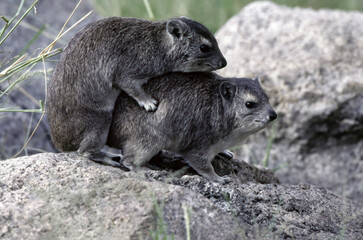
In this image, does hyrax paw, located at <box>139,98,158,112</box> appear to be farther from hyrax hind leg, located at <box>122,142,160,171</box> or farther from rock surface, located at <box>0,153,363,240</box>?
rock surface, located at <box>0,153,363,240</box>

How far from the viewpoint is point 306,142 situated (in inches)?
342

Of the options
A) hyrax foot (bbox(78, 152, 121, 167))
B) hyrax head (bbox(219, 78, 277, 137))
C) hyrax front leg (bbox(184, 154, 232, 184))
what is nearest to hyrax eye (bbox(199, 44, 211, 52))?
hyrax head (bbox(219, 78, 277, 137))

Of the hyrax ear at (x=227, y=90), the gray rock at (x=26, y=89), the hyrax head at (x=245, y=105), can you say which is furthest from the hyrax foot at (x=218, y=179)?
the gray rock at (x=26, y=89)

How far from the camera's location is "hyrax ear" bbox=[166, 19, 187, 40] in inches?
234

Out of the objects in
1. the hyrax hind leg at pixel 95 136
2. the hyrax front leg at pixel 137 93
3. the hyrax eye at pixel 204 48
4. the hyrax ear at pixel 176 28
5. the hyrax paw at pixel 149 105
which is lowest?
the hyrax hind leg at pixel 95 136

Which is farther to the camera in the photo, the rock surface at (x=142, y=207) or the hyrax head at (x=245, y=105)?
the hyrax head at (x=245, y=105)

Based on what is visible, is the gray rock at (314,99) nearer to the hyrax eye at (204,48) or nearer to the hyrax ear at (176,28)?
the hyrax eye at (204,48)

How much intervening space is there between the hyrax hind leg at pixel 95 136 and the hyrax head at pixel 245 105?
→ 1.10 m

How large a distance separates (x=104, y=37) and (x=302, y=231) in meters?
2.41

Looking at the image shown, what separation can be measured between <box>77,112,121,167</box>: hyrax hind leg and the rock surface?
0.74 ft

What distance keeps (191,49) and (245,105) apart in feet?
2.40

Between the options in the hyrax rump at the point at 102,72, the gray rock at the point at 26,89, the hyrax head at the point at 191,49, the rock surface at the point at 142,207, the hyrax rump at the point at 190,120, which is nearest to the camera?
the rock surface at the point at 142,207

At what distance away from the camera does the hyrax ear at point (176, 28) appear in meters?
5.93

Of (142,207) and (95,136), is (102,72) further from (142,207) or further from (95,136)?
(142,207)
